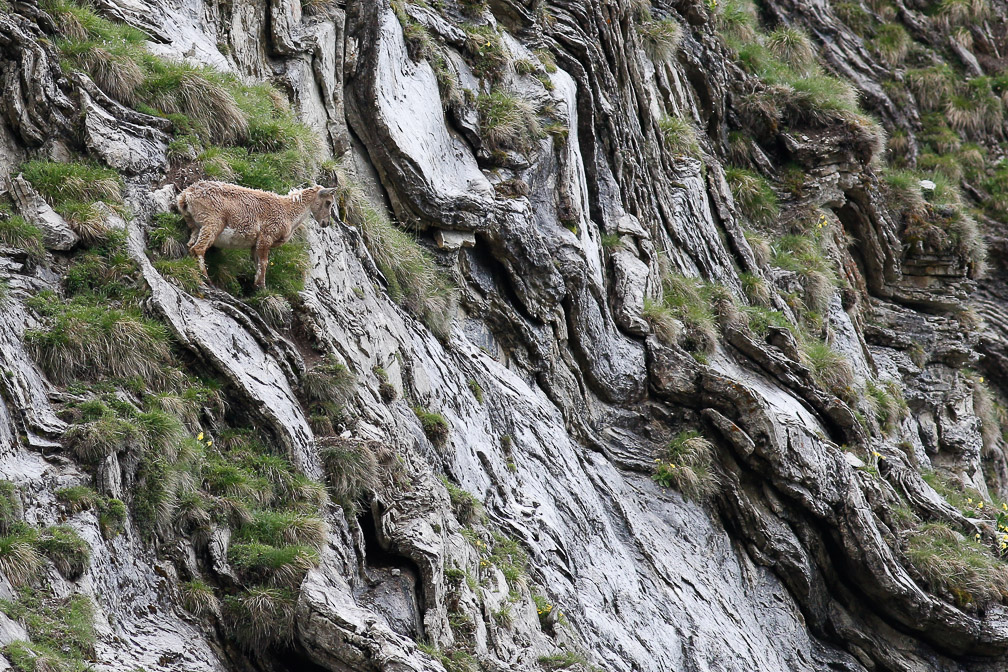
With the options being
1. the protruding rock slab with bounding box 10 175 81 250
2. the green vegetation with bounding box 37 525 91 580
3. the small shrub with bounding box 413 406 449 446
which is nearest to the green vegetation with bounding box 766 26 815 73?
the small shrub with bounding box 413 406 449 446

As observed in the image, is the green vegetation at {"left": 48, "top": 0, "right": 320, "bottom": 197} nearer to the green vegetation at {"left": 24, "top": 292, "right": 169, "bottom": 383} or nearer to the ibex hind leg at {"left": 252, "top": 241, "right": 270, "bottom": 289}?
the ibex hind leg at {"left": 252, "top": 241, "right": 270, "bottom": 289}

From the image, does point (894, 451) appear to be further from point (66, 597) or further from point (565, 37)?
point (66, 597)

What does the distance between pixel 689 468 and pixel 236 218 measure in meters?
8.35

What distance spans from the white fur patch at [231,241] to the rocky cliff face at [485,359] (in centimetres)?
22

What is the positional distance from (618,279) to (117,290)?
9462mm

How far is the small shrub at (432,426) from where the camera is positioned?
11961 millimetres

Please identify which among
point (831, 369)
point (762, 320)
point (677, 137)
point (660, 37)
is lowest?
point (831, 369)

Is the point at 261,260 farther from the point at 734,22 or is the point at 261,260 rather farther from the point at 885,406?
the point at 734,22

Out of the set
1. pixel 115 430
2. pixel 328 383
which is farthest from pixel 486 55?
pixel 115 430

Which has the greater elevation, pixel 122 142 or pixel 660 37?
pixel 660 37

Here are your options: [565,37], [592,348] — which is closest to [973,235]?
[565,37]

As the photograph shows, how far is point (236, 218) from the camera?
10.8 metres

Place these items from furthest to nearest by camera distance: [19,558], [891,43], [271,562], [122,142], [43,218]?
[891,43], [122,142], [43,218], [271,562], [19,558]

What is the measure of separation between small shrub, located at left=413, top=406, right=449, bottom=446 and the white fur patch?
9.35 ft
